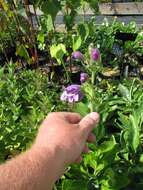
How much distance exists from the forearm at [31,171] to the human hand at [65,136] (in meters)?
0.03

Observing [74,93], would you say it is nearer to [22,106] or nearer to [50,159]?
[22,106]

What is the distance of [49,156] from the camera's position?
1.41m

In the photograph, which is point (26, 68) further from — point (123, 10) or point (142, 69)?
point (123, 10)

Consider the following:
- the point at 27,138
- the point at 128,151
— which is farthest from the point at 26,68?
the point at 128,151

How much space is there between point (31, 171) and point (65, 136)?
0.18 metres

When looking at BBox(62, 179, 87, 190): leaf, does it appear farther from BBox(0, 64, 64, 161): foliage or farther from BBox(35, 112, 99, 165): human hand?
BBox(35, 112, 99, 165): human hand

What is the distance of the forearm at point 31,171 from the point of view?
1.32 m

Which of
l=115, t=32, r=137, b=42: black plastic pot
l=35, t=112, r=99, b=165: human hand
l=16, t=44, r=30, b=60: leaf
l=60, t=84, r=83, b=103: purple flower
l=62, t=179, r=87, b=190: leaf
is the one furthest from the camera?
l=115, t=32, r=137, b=42: black plastic pot

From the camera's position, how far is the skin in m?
1.33

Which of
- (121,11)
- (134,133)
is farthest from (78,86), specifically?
(121,11)

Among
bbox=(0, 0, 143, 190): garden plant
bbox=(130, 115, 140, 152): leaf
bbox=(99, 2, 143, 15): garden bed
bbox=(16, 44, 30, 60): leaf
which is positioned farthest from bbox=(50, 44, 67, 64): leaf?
bbox=(99, 2, 143, 15): garden bed

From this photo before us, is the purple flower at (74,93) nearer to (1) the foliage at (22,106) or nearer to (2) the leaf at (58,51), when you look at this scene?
(1) the foliage at (22,106)

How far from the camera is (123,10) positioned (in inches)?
214

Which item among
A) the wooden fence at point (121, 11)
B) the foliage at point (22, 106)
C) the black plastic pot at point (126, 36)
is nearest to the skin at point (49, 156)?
the foliage at point (22, 106)
